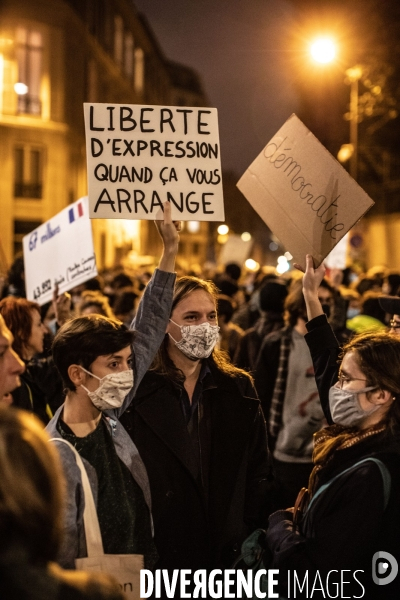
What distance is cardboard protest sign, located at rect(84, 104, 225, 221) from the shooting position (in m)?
4.03

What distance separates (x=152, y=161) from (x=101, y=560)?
2.19 meters

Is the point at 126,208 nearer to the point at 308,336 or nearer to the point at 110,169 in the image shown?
the point at 110,169

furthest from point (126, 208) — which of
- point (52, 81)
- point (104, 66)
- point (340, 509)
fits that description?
point (104, 66)

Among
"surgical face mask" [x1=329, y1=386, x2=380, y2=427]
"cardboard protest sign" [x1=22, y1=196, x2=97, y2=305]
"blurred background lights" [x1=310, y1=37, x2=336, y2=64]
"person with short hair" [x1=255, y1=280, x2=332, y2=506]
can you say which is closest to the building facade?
"blurred background lights" [x1=310, y1=37, x2=336, y2=64]

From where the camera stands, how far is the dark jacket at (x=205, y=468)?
3438 millimetres

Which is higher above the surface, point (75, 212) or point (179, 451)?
point (75, 212)

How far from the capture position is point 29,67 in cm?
3688

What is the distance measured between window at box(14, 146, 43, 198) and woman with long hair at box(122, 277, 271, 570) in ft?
113

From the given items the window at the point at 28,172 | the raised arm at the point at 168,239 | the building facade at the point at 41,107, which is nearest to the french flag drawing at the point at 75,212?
the raised arm at the point at 168,239

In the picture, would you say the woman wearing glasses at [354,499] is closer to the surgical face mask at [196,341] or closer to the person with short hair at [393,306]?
the surgical face mask at [196,341]

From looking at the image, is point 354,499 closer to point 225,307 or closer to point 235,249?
point 225,307

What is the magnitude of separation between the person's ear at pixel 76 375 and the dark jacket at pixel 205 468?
1.99 ft

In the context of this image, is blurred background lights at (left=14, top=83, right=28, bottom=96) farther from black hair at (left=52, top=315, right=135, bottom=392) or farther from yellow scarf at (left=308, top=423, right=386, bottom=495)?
yellow scarf at (left=308, top=423, right=386, bottom=495)

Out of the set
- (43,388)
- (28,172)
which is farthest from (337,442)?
(28,172)
